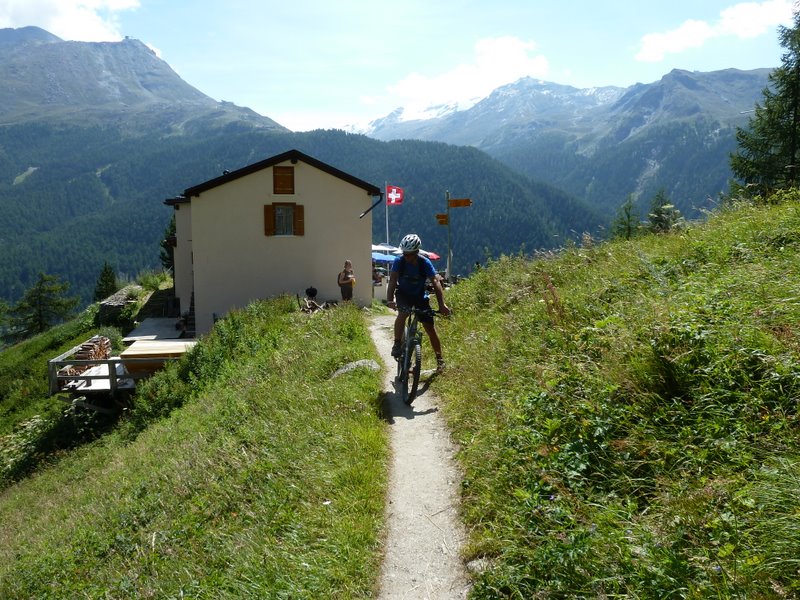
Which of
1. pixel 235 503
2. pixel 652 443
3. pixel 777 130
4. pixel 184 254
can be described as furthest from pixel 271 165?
pixel 777 130

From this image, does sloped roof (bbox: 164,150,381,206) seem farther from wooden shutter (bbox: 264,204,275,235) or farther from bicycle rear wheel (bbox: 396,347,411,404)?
bicycle rear wheel (bbox: 396,347,411,404)

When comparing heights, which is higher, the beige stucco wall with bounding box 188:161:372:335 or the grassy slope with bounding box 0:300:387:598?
the beige stucco wall with bounding box 188:161:372:335

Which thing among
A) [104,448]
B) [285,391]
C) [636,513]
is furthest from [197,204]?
[636,513]

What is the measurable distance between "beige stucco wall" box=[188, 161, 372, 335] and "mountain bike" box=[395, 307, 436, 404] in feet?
52.1

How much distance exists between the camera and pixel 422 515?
16.4 ft

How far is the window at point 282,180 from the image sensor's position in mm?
23219

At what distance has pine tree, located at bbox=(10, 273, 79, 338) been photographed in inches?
2505

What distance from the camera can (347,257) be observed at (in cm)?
2434

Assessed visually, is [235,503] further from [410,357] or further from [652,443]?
[652,443]

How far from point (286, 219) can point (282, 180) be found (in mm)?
1593

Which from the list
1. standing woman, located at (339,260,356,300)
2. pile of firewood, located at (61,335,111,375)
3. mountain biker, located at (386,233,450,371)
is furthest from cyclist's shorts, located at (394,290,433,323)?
pile of firewood, located at (61,335,111,375)

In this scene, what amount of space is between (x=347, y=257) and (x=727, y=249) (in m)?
18.1

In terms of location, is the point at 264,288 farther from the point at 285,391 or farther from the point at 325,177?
the point at 285,391

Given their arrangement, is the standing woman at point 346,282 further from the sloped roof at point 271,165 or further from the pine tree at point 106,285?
the pine tree at point 106,285
